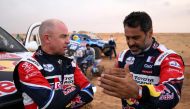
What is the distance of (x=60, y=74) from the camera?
9.37ft

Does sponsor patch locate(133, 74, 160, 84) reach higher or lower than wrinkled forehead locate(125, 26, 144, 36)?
lower

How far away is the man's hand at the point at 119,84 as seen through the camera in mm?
1784

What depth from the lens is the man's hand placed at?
1.78 metres

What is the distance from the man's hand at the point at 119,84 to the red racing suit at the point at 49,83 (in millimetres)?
892

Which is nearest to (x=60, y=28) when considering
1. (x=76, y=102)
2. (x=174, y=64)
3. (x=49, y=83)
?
(x=49, y=83)

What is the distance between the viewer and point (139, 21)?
2516mm

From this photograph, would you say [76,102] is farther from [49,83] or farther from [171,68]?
[171,68]

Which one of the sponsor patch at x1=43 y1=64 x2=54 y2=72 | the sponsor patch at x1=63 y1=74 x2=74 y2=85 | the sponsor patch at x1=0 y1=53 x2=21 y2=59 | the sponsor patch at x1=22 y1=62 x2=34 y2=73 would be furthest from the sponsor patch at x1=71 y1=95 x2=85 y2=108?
the sponsor patch at x1=0 y1=53 x2=21 y2=59

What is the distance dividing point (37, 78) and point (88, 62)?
8.73m

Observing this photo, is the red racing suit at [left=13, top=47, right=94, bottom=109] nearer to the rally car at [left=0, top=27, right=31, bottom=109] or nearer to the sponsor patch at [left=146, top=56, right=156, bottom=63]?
the rally car at [left=0, top=27, right=31, bottom=109]

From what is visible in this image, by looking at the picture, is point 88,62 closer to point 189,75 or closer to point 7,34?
point 189,75

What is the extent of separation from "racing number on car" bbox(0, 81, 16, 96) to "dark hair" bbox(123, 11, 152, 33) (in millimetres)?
1210

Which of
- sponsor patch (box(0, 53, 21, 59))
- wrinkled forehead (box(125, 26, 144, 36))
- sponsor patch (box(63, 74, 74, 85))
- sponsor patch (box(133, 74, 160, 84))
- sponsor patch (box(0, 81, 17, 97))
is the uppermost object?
wrinkled forehead (box(125, 26, 144, 36))

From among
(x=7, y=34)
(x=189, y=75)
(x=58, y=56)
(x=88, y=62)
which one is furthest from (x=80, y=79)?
(x=189, y=75)
